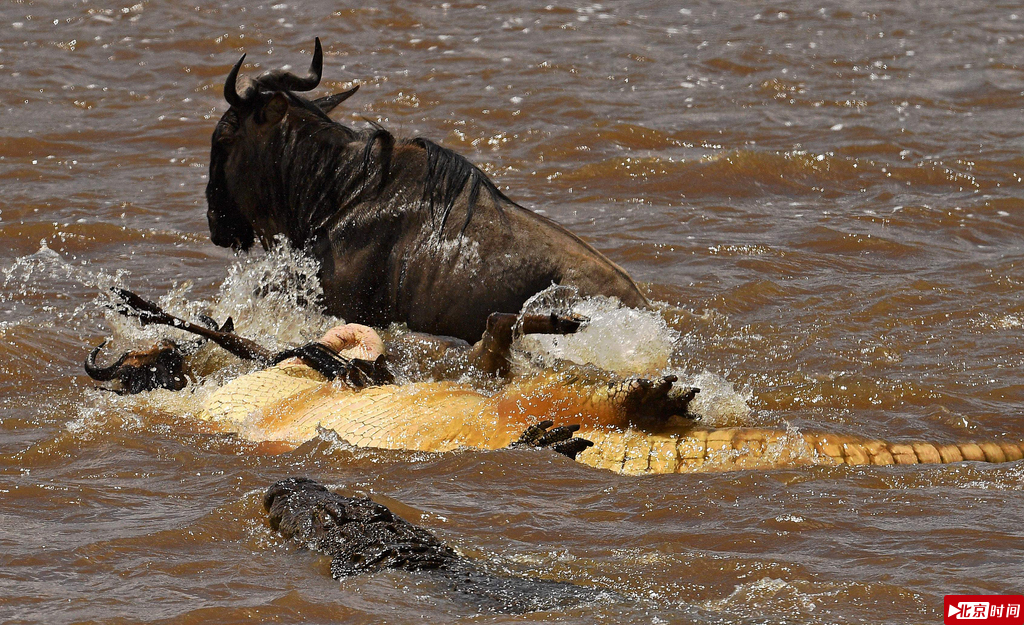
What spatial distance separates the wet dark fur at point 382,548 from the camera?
3.82 metres

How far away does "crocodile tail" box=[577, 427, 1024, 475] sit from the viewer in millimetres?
4941

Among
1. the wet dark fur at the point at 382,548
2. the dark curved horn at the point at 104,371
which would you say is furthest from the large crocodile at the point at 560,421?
the wet dark fur at the point at 382,548

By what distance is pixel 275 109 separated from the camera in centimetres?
787

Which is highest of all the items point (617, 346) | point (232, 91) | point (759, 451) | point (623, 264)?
point (232, 91)

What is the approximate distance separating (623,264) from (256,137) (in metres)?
2.72

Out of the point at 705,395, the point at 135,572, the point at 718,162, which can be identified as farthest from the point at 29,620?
the point at 718,162

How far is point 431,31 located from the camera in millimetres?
15414

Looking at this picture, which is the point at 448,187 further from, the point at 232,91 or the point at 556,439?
the point at 556,439

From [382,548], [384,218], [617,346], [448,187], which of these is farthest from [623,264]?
[382,548]

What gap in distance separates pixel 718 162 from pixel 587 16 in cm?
528

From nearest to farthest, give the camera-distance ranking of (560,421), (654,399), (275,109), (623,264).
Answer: (654,399), (560,421), (275,109), (623,264)

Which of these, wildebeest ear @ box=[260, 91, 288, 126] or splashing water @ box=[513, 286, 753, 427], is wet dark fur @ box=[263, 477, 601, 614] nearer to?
splashing water @ box=[513, 286, 753, 427]

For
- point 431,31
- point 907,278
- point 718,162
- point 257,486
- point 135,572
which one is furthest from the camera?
point 431,31

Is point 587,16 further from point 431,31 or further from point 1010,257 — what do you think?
point 1010,257
